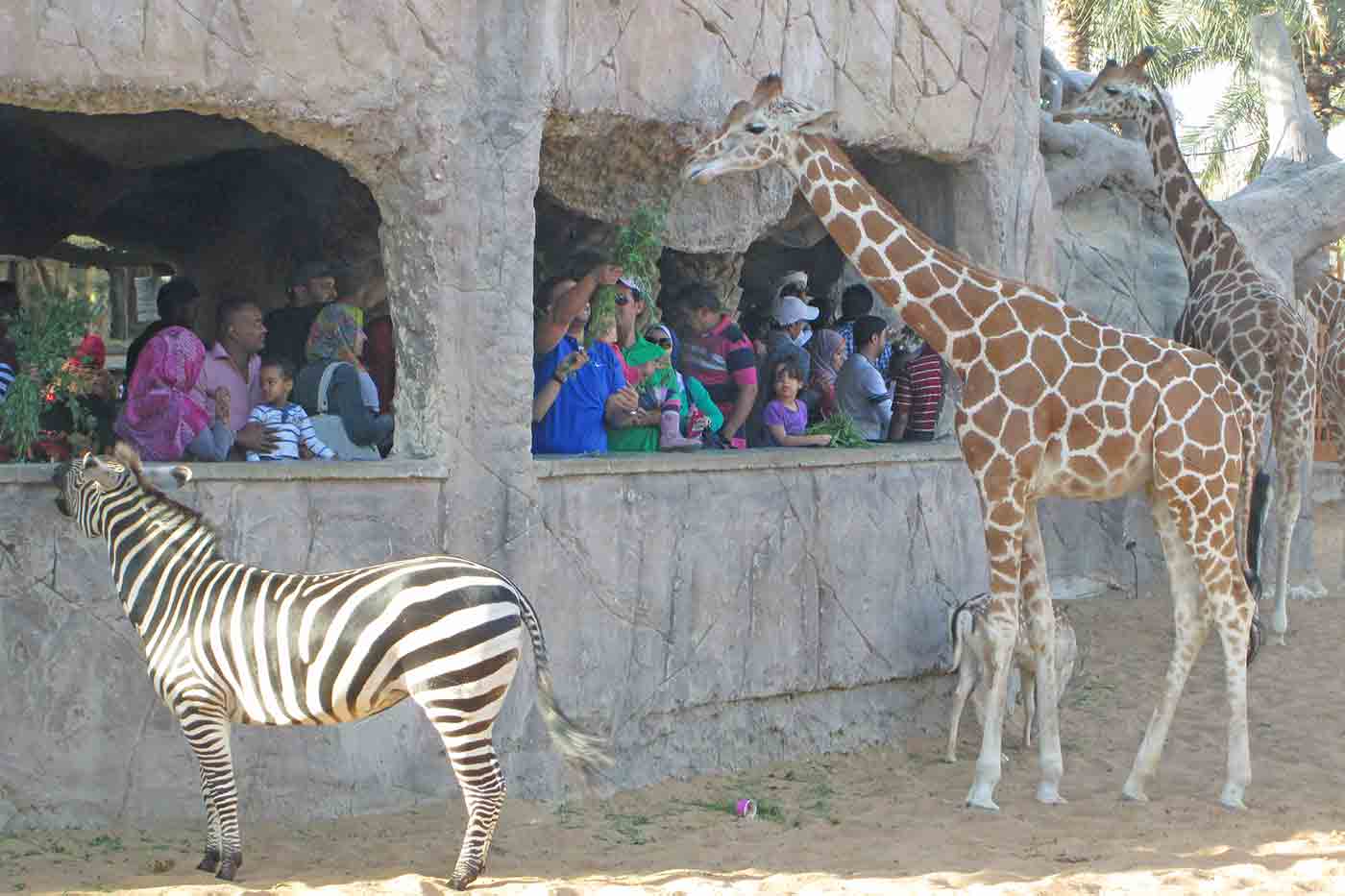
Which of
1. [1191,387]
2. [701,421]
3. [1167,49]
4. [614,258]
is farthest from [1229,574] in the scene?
[1167,49]

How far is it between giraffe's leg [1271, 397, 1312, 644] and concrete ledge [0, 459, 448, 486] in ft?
21.8

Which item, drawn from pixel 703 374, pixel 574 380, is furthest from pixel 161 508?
pixel 703 374

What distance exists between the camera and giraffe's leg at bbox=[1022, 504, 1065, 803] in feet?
25.4

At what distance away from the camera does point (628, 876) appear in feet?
20.1

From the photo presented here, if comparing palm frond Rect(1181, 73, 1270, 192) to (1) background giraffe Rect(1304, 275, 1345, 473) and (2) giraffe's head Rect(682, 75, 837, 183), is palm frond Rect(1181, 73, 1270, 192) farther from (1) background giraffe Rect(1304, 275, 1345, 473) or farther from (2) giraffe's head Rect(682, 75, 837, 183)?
(2) giraffe's head Rect(682, 75, 837, 183)

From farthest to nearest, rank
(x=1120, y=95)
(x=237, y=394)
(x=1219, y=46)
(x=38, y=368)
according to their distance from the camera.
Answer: (x=1219, y=46) → (x=1120, y=95) → (x=237, y=394) → (x=38, y=368)

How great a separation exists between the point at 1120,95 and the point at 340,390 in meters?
6.24

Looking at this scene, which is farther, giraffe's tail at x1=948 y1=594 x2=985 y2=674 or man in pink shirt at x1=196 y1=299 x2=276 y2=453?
giraffe's tail at x1=948 y1=594 x2=985 y2=674

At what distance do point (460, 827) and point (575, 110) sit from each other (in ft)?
10.3

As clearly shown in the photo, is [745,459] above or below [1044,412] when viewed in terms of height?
below

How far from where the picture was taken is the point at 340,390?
288 inches

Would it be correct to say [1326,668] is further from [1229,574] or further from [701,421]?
[701,421]

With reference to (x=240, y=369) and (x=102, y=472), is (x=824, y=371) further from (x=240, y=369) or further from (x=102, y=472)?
(x=102, y=472)

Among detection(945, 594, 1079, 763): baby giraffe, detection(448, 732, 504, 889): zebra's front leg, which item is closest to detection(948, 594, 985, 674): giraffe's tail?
detection(945, 594, 1079, 763): baby giraffe
